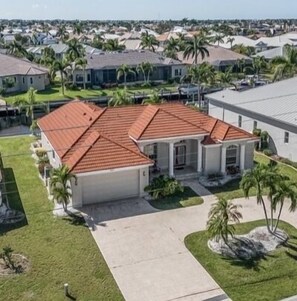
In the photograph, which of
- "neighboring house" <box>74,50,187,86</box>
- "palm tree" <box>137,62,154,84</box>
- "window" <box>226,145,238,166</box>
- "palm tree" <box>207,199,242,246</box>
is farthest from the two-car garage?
"palm tree" <box>137,62,154,84</box>

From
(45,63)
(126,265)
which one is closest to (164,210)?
(126,265)

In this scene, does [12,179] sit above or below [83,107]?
below

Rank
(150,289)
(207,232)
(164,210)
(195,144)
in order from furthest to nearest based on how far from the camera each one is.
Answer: (195,144) → (164,210) → (207,232) → (150,289)

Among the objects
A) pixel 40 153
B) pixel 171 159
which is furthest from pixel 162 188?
pixel 40 153

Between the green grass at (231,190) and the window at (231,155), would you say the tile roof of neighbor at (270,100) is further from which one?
the window at (231,155)

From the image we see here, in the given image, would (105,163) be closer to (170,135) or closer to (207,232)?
(170,135)

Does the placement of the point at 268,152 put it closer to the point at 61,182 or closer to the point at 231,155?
the point at 231,155

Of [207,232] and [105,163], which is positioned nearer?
[207,232]
